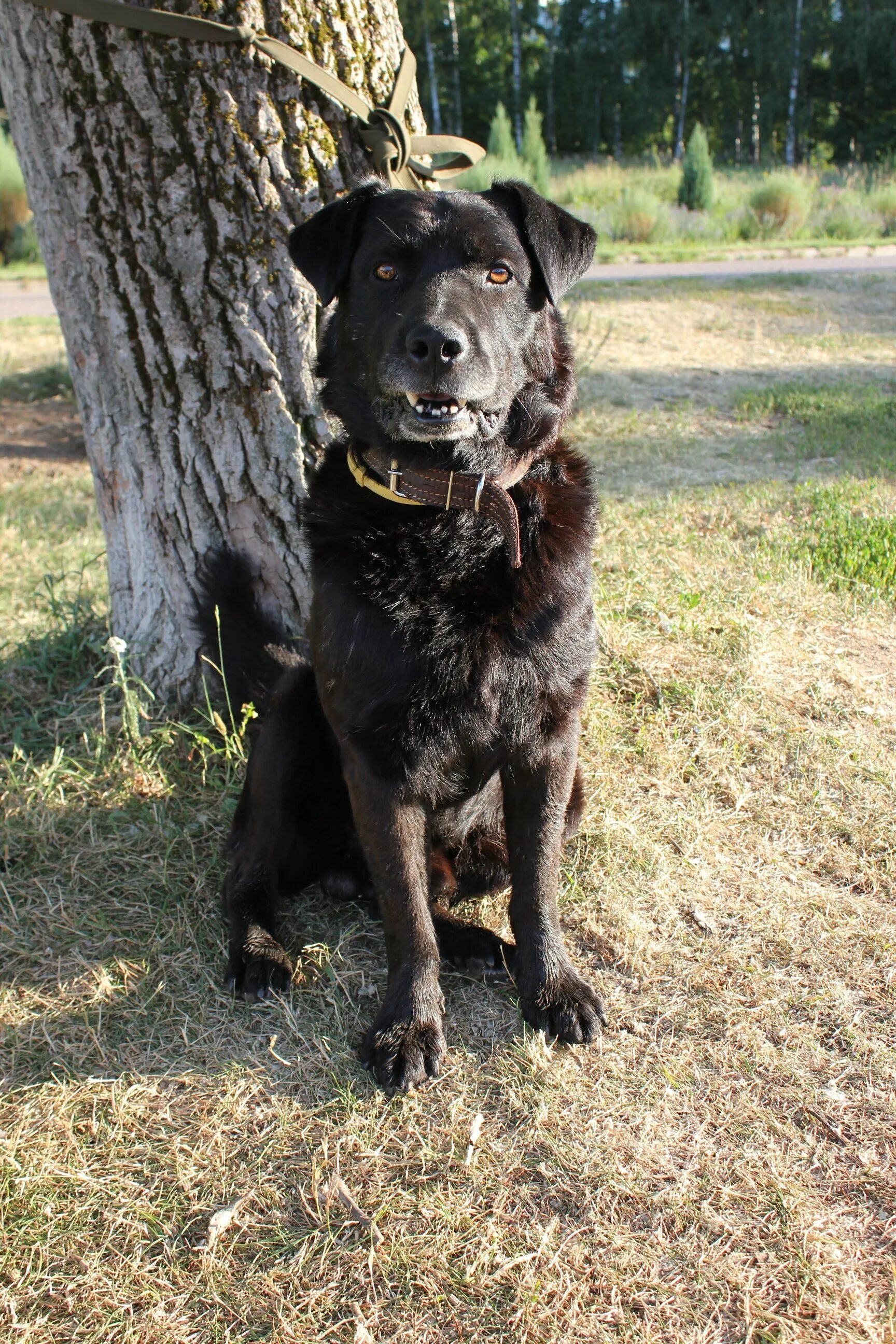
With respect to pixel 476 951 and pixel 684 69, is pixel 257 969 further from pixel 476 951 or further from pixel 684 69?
pixel 684 69

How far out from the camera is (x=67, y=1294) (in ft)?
5.54

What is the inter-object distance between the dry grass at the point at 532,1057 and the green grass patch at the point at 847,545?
0.53 feet

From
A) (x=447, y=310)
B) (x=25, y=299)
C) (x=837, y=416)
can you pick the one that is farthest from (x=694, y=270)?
(x=447, y=310)

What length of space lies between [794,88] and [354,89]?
118 feet

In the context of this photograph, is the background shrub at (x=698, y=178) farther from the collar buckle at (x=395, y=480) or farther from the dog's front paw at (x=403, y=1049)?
the dog's front paw at (x=403, y=1049)

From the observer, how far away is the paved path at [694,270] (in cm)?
1095

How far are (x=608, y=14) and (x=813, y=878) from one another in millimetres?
43714

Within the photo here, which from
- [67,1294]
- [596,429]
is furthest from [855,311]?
[67,1294]

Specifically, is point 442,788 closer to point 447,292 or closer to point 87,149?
point 447,292

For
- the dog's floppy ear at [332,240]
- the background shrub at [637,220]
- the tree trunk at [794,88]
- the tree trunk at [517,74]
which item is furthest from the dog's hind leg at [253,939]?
the tree trunk at [517,74]

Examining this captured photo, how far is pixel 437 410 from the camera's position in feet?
6.91

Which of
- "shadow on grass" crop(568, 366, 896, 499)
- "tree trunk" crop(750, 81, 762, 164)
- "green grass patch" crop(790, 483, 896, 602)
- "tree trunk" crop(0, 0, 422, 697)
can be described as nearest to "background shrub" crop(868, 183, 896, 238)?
"shadow on grass" crop(568, 366, 896, 499)

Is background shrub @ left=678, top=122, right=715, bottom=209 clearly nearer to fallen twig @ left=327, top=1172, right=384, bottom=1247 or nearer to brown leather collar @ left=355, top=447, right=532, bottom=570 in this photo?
brown leather collar @ left=355, top=447, right=532, bottom=570

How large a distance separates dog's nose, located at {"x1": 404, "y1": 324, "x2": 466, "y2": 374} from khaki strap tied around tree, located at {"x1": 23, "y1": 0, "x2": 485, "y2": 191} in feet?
2.88
